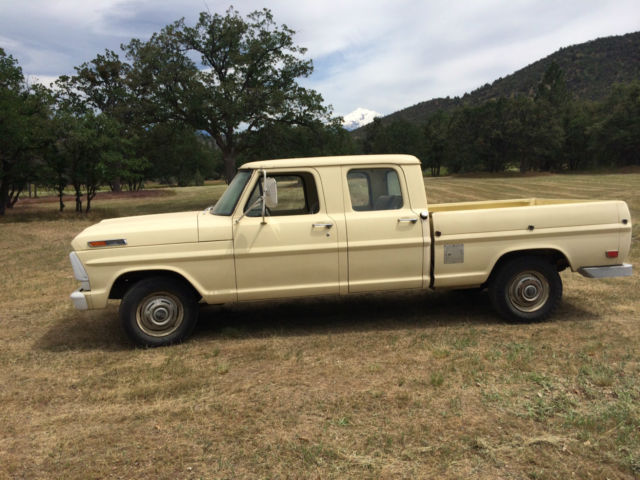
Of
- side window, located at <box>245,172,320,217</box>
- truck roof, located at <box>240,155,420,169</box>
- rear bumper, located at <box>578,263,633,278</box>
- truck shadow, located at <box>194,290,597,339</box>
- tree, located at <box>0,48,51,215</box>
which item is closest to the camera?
side window, located at <box>245,172,320,217</box>

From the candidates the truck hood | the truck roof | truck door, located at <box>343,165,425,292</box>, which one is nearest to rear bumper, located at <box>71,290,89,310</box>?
the truck hood

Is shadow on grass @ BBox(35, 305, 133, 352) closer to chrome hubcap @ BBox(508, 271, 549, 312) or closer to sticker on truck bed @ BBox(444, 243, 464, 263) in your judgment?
sticker on truck bed @ BBox(444, 243, 464, 263)

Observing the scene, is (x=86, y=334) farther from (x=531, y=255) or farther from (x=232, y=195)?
(x=531, y=255)

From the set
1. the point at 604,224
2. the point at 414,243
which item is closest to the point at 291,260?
the point at 414,243

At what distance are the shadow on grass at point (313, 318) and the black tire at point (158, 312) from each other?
368 mm

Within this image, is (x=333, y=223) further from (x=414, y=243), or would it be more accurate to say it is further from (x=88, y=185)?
(x=88, y=185)

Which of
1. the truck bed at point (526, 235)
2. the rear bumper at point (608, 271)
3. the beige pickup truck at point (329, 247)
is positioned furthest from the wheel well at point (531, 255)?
the rear bumper at point (608, 271)

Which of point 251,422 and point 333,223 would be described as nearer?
point 251,422

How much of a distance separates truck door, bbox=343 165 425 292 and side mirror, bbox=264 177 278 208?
85 centimetres

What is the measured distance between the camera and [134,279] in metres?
5.30

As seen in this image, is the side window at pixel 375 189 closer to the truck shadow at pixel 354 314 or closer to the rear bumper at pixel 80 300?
the truck shadow at pixel 354 314

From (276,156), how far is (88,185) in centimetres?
929

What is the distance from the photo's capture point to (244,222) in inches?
201

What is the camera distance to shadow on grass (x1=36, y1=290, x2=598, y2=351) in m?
5.56
